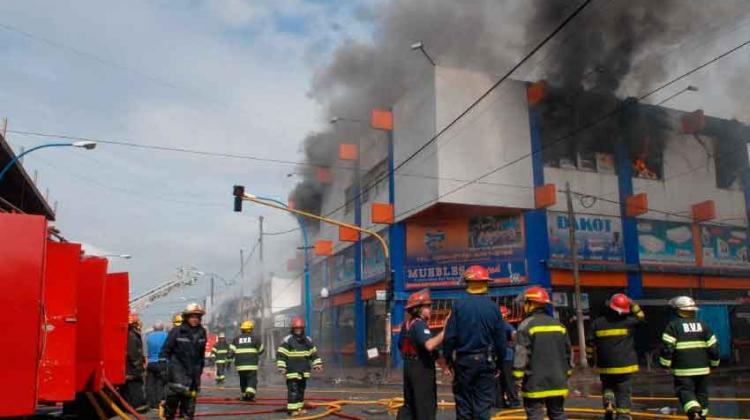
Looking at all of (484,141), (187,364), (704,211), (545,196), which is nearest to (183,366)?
(187,364)

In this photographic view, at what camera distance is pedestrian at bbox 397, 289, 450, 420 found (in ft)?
18.1

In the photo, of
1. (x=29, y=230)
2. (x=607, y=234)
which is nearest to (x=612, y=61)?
(x=607, y=234)

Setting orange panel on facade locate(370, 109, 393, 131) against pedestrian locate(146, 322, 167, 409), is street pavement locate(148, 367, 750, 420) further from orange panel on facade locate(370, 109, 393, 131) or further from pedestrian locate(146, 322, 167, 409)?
orange panel on facade locate(370, 109, 393, 131)

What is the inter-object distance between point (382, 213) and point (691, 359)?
62.0 ft

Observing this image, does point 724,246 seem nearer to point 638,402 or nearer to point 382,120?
point 382,120

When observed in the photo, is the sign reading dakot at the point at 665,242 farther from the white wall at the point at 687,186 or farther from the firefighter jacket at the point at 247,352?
the firefighter jacket at the point at 247,352

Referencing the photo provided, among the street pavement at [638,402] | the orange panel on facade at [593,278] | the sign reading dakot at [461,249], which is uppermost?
the sign reading dakot at [461,249]

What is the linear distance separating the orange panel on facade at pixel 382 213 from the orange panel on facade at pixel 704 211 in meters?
12.5

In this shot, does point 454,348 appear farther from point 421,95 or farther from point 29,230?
point 421,95

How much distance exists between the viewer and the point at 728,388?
13672 mm

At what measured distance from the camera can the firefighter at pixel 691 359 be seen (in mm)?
7055

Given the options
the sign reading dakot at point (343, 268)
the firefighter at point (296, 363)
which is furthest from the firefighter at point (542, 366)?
the sign reading dakot at point (343, 268)

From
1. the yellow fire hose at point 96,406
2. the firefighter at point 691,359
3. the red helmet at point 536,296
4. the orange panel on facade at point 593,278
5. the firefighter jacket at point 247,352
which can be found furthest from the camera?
the orange panel on facade at point 593,278

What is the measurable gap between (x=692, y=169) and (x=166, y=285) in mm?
38038
